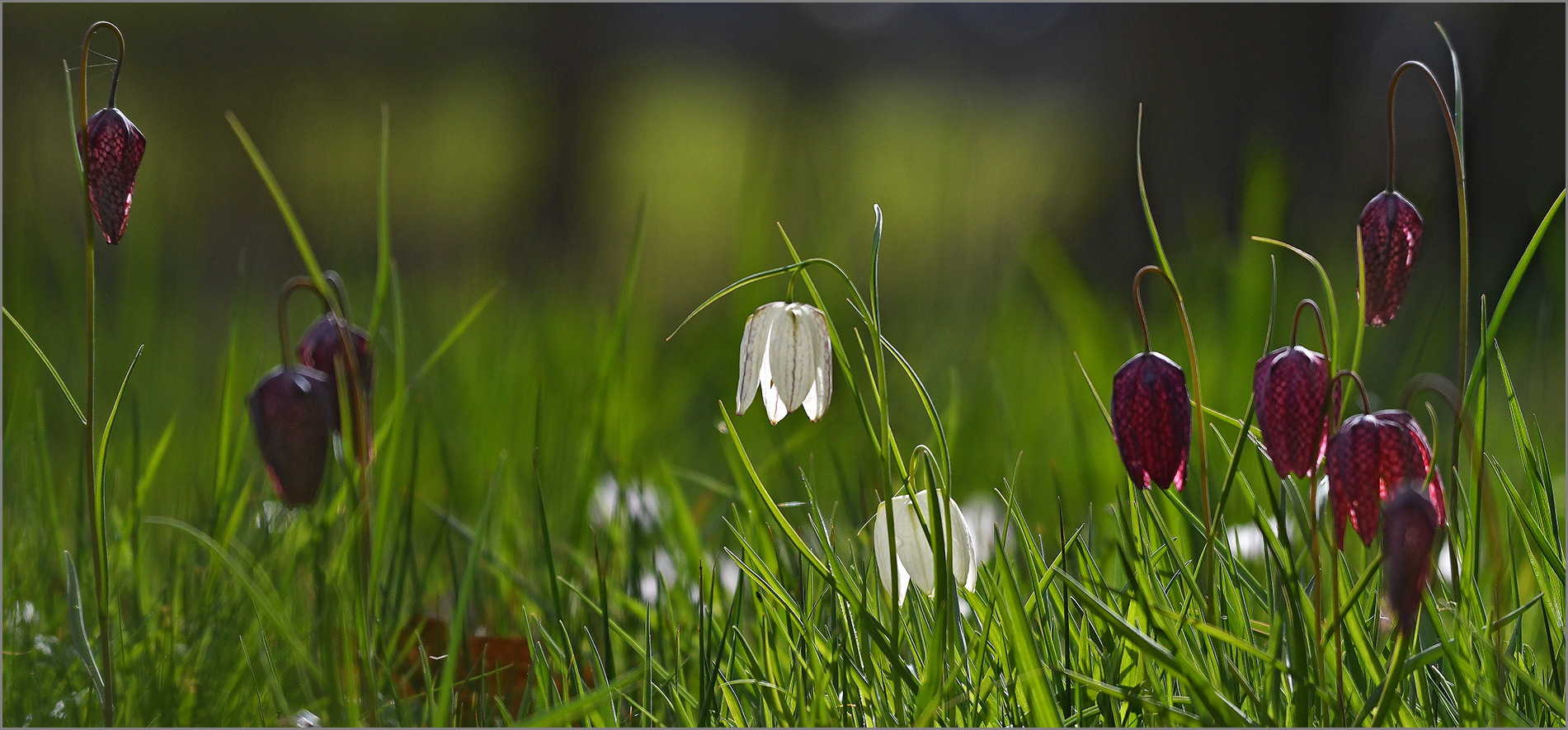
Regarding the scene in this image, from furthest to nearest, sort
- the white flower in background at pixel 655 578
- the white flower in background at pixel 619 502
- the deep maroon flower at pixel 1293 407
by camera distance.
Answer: the white flower in background at pixel 619 502 < the white flower in background at pixel 655 578 < the deep maroon flower at pixel 1293 407

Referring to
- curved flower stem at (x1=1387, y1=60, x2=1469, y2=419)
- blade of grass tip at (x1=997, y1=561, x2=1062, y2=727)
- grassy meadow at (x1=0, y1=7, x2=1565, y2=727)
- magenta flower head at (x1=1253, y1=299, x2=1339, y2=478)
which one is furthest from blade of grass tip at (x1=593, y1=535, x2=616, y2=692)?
curved flower stem at (x1=1387, y1=60, x2=1469, y2=419)

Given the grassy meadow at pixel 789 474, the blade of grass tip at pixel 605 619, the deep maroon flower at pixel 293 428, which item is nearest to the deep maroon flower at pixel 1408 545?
the grassy meadow at pixel 789 474

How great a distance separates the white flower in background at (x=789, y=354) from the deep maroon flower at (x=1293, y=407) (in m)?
0.25

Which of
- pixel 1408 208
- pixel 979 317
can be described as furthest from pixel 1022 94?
pixel 1408 208

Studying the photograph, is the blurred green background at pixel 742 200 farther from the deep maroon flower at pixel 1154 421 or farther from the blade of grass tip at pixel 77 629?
the blade of grass tip at pixel 77 629

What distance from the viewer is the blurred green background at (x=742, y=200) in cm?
157

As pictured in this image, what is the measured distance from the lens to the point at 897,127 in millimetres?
6551

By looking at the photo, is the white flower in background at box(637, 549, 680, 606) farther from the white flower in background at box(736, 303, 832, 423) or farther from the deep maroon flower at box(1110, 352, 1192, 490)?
the deep maroon flower at box(1110, 352, 1192, 490)

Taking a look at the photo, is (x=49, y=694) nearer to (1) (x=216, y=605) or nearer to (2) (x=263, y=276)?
(1) (x=216, y=605)

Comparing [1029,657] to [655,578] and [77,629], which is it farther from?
[77,629]

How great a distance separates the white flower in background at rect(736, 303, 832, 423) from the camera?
66 cm

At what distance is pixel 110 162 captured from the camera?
62 cm

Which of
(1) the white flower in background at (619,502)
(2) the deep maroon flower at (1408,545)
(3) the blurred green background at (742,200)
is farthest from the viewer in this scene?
(3) the blurred green background at (742,200)

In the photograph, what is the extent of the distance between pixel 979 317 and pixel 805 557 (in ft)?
7.18
